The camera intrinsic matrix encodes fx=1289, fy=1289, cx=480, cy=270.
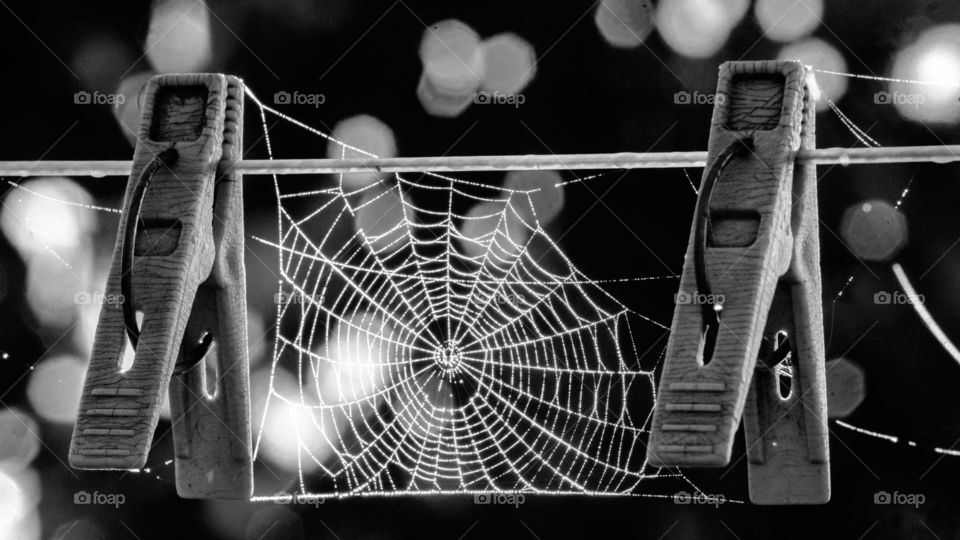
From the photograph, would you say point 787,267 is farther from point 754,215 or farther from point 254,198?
point 254,198

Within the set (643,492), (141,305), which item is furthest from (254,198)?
(141,305)

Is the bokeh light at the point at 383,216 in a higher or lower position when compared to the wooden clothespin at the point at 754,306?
higher

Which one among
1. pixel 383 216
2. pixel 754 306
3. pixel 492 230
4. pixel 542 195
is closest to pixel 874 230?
pixel 542 195

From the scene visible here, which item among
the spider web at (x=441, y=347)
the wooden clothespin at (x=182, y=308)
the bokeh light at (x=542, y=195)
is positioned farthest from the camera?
the bokeh light at (x=542, y=195)

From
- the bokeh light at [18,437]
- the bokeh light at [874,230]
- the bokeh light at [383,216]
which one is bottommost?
Result: the bokeh light at [18,437]

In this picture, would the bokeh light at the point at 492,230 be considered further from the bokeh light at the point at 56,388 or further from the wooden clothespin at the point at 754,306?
the wooden clothespin at the point at 754,306

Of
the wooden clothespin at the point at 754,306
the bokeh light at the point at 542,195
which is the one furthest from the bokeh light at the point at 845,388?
the wooden clothespin at the point at 754,306

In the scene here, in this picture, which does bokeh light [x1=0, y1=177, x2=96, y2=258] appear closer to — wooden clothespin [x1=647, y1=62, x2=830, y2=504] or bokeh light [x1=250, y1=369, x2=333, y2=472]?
bokeh light [x1=250, y1=369, x2=333, y2=472]

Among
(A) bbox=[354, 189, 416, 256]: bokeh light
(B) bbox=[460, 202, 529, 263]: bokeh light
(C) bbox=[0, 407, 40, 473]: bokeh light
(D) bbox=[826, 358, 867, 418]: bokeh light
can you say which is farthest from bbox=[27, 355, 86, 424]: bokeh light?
(D) bbox=[826, 358, 867, 418]: bokeh light

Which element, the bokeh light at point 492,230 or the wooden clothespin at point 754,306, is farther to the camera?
the bokeh light at point 492,230
